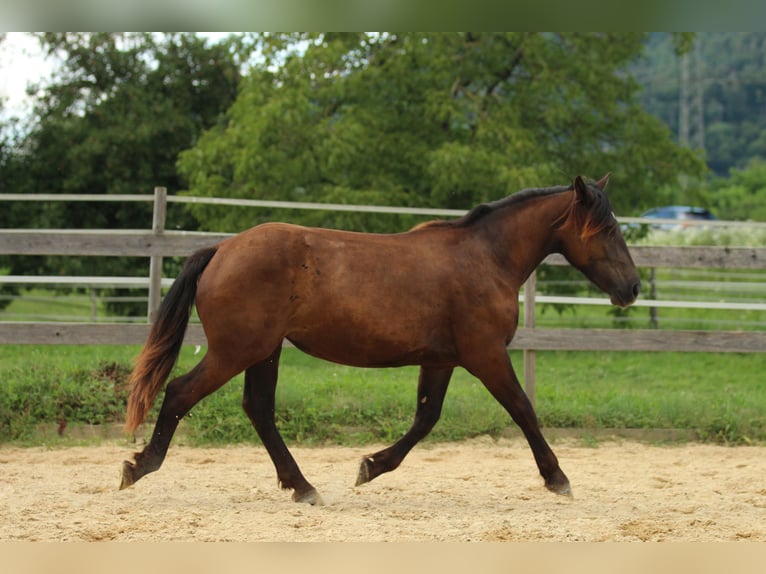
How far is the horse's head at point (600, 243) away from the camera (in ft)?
17.5

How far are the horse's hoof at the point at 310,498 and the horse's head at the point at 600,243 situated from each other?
2.06 m

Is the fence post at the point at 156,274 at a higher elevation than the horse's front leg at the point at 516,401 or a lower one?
higher

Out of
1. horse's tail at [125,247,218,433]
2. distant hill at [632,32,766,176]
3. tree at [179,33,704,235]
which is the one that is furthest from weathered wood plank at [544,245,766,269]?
distant hill at [632,32,766,176]

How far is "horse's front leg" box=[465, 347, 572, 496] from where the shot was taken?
5.14 m

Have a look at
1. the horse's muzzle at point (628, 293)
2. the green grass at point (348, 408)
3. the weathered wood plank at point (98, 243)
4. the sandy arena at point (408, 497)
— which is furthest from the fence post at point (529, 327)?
the weathered wood plank at point (98, 243)

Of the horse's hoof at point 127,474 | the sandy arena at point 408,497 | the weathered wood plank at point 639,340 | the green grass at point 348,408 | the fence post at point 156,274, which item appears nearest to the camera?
the sandy arena at point 408,497

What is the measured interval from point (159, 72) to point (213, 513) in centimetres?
1204

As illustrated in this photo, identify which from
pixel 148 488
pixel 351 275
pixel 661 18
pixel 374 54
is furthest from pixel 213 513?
pixel 374 54

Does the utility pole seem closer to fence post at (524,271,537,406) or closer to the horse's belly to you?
fence post at (524,271,537,406)

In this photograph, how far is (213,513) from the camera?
15.5 ft

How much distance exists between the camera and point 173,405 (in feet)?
16.3

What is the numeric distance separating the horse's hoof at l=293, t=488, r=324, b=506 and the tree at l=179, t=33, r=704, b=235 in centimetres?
688

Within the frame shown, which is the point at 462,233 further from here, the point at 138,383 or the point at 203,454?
the point at 203,454

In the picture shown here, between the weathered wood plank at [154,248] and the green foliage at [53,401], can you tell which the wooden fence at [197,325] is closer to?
the weathered wood plank at [154,248]
